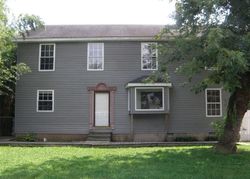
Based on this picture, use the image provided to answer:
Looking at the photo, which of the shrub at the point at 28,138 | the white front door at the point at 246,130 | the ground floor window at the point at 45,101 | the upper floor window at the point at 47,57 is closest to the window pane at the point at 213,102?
the white front door at the point at 246,130

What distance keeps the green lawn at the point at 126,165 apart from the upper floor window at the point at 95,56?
8.49 meters

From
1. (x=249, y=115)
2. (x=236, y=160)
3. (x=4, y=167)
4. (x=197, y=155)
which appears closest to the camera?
(x=4, y=167)

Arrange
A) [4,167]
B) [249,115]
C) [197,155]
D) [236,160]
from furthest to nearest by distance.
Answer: [249,115]
[197,155]
[236,160]
[4,167]

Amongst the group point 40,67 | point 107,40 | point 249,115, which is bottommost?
point 249,115

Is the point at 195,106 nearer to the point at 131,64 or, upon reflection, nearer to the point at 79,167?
the point at 131,64

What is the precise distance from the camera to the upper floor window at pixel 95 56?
2334 cm

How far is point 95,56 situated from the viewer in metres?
23.4

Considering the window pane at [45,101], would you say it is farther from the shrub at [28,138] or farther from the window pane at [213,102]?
the window pane at [213,102]

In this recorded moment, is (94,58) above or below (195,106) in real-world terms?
above

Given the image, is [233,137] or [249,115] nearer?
[233,137]

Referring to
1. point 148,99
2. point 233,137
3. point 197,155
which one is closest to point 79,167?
point 197,155

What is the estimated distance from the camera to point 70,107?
2322 centimetres

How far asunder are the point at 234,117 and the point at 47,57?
1187 centimetres

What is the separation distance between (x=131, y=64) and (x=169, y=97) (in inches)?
107
